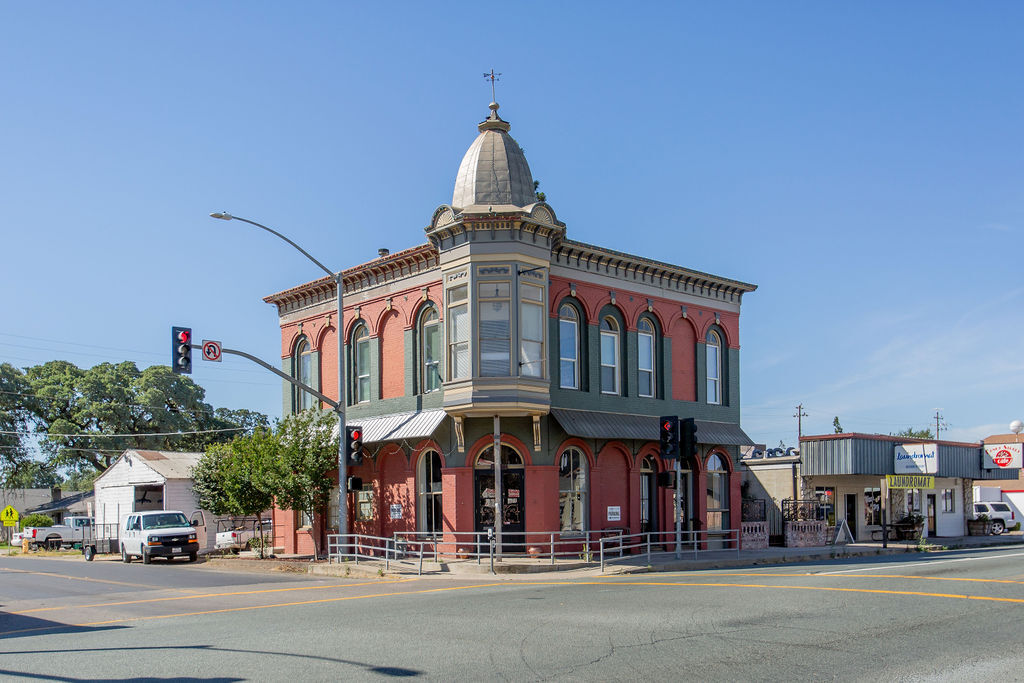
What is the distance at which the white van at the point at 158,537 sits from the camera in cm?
3459

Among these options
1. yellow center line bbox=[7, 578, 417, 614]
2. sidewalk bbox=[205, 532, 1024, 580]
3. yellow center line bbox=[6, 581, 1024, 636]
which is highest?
yellow center line bbox=[6, 581, 1024, 636]

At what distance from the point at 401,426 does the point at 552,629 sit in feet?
54.0

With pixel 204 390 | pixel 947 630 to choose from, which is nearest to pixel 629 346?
pixel 947 630

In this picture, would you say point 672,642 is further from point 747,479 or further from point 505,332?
point 747,479

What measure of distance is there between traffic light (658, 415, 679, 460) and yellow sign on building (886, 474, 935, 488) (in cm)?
1930

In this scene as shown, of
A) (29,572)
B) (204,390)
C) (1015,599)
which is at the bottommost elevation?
(29,572)

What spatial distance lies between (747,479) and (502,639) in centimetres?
2980

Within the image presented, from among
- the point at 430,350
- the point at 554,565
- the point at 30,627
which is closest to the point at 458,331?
the point at 430,350

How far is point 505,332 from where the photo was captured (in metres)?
26.7

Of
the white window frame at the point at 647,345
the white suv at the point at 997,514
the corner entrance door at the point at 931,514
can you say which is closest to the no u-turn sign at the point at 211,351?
the white window frame at the point at 647,345

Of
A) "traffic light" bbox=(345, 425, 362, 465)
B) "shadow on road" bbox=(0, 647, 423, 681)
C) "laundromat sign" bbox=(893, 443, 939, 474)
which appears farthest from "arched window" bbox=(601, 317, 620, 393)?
"shadow on road" bbox=(0, 647, 423, 681)

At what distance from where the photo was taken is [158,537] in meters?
34.6

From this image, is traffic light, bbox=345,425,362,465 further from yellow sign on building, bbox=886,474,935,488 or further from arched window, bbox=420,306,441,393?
yellow sign on building, bbox=886,474,935,488

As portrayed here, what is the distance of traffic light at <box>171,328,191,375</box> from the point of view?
22703 mm
